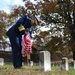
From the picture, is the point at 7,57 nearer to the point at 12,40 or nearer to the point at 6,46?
the point at 6,46

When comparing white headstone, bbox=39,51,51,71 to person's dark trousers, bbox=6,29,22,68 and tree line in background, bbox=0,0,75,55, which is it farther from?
tree line in background, bbox=0,0,75,55

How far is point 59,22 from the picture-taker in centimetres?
3559

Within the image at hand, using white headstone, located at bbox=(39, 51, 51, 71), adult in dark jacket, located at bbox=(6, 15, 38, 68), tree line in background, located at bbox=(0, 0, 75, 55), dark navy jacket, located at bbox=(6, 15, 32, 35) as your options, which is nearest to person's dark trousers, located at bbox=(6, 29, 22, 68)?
adult in dark jacket, located at bbox=(6, 15, 38, 68)

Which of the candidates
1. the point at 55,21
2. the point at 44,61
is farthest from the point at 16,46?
the point at 55,21

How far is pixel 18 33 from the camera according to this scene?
10.4 metres

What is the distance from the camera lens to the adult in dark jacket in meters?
10.1

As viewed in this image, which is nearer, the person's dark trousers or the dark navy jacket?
the dark navy jacket

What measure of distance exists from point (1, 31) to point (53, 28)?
11509mm

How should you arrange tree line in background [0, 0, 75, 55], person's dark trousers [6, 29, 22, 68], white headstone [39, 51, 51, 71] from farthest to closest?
tree line in background [0, 0, 75, 55] → white headstone [39, 51, 51, 71] → person's dark trousers [6, 29, 22, 68]

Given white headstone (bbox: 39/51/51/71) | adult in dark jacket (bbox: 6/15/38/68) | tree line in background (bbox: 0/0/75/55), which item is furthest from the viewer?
tree line in background (bbox: 0/0/75/55)

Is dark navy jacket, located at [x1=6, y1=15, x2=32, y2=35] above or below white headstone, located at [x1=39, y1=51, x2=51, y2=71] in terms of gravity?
above

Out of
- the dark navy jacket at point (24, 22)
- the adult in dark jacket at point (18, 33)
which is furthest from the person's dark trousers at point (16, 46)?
the dark navy jacket at point (24, 22)

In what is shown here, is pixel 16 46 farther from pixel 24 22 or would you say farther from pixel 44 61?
pixel 44 61

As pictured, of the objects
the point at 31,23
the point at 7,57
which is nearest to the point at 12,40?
the point at 31,23
